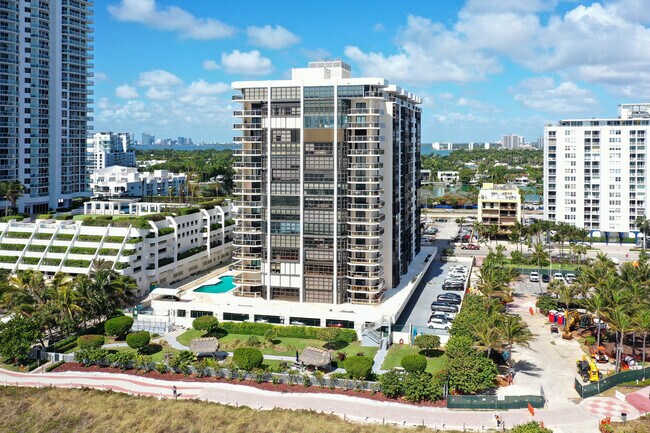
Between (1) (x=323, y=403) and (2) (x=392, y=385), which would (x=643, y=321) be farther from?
(1) (x=323, y=403)

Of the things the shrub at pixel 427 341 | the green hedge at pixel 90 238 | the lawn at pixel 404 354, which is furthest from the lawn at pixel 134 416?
the green hedge at pixel 90 238

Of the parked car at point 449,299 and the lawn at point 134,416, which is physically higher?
the parked car at point 449,299

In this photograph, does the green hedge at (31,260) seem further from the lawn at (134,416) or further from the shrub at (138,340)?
the lawn at (134,416)

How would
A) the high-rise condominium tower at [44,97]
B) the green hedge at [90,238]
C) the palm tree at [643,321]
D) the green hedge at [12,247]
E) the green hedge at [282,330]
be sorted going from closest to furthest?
the palm tree at [643,321]
the green hedge at [282,330]
the green hedge at [90,238]
the green hedge at [12,247]
the high-rise condominium tower at [44,97]

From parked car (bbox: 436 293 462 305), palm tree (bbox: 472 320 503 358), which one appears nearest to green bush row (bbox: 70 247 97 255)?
parked car (bbox: 436 293 462 305)

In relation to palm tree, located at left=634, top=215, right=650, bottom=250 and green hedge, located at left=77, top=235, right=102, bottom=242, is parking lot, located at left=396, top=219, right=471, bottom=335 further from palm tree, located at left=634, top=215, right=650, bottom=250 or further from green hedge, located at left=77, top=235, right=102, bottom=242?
green hedge, located at left=77, top=235, right=102, bottom=242

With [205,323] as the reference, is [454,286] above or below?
above

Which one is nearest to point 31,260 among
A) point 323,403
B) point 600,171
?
point 323,403
